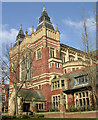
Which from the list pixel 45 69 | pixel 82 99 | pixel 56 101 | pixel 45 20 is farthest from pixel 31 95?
pixel 45 20

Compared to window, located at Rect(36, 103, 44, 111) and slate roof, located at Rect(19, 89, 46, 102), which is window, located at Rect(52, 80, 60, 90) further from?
window, located at Rect(36, 103, 44, 111)

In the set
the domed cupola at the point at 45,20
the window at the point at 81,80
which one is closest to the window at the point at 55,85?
the window at the point at 81,80

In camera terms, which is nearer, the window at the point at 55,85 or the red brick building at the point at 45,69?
the red brick building at the point at 45,69

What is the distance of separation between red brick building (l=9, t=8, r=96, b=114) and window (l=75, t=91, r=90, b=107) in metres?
1.21

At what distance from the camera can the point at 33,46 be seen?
42719mm

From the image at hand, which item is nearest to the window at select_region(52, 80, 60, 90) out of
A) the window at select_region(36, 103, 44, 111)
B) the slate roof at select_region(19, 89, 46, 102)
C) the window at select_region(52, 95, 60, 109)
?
the window at select_region(52, 95, 60, 109)

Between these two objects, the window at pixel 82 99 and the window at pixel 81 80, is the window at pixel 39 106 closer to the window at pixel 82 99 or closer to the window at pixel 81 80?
the window at pixel 82 99

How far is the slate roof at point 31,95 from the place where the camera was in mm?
30953

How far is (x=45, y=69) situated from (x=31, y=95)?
279 inches

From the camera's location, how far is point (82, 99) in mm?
25438

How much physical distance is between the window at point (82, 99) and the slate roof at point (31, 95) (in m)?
8.57

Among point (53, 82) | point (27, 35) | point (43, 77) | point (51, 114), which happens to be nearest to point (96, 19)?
point (51, 114)

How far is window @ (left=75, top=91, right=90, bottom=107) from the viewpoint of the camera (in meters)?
24.9

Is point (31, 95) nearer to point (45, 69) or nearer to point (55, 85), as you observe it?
point (55, 85)
